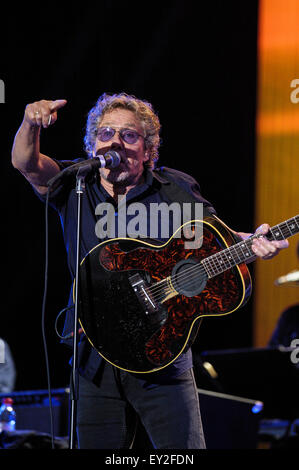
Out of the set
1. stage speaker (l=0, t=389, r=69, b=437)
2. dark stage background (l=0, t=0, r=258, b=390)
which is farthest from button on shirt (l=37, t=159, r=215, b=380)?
dark stage background (l=0, t=0, r=258, b=390)

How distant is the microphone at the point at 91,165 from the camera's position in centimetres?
260

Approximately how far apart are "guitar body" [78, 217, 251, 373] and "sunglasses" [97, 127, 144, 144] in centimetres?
52

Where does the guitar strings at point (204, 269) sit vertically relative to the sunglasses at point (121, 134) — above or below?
below

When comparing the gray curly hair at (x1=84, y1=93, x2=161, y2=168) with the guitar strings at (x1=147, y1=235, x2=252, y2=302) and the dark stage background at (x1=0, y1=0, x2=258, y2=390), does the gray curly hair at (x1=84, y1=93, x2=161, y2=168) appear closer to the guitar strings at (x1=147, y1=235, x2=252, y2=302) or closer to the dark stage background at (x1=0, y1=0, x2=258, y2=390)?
the guitar strings at (x1=147, y1=235, x2=252, y2=302)

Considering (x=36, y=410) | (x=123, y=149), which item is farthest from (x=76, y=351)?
(x=36, y=410)

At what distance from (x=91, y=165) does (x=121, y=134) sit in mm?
453

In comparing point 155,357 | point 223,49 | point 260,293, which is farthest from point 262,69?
point 155,357

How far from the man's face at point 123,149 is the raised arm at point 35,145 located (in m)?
0.24

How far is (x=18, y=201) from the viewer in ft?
19.6

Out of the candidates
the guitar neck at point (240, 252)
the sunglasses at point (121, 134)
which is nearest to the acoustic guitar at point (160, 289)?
the guitar neck at point (240, 252)

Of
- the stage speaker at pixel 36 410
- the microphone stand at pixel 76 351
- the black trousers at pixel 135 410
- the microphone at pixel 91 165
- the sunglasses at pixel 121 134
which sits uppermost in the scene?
the sunglasses at pixel 121 134

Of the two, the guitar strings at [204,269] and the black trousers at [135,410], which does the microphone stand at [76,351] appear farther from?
the guitar strings at [204,269]

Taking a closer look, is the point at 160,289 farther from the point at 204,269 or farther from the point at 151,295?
the point at 204,269

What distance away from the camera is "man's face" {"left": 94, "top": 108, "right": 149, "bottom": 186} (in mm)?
2951
